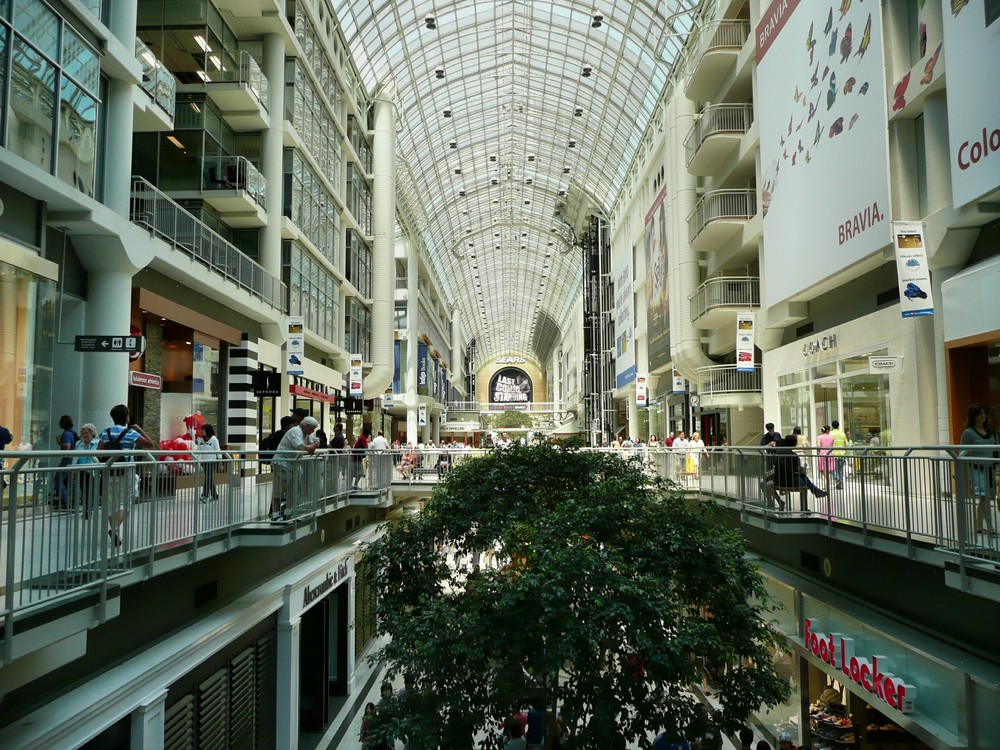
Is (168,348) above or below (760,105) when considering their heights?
below

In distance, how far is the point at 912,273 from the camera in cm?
1337

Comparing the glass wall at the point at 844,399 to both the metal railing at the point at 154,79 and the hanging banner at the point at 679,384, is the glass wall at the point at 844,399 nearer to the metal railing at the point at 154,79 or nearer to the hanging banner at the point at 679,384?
the hanging banner at the point at 679,384

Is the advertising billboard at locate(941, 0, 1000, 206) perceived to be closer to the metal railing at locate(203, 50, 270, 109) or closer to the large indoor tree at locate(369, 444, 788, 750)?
the large indoor tree at locate(369, 444, 788, 750)

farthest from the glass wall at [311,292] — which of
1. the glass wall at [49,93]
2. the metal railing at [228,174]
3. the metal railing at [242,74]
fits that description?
the glass wall at [49,93]

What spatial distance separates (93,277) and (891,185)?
50.3 feet

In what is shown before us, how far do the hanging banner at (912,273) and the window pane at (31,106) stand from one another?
13.6m

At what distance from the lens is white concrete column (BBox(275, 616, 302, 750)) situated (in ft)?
46.7

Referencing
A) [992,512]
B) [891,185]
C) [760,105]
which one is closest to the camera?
[992,512]

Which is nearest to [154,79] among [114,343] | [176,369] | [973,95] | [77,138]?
[77,138]

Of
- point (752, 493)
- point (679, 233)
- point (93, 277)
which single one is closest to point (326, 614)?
point (93, 277)

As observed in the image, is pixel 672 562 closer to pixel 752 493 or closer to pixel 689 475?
pixel 752 493

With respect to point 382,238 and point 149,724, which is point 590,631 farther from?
point 382,238

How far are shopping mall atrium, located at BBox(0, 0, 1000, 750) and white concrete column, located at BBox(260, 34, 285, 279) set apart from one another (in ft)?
0.35

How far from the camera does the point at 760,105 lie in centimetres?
2416
